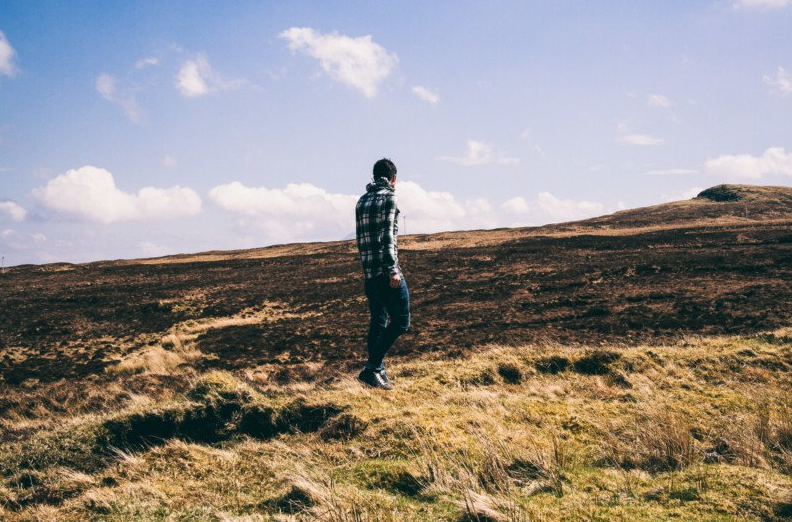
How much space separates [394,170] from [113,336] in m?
12.6

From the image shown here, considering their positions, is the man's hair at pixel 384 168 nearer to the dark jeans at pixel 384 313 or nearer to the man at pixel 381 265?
the man at pixel 381 265

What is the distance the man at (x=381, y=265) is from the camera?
199 inches

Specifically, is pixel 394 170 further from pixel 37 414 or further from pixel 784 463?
pixel 37 414

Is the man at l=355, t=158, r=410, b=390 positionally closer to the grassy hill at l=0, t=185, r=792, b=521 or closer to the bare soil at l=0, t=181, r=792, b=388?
the grassy hill at l=0, t=185, r=792, b=521

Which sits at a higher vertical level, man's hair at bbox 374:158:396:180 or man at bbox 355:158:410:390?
man's hair at bbox 374:158:396:180

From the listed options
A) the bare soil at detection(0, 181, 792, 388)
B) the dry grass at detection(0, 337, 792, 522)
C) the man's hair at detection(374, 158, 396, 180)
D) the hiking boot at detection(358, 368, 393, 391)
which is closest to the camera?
the dry grass at detection(0, 337, 792, 522)

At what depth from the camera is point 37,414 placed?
750 cm

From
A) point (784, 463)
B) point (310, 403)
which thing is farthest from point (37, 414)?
point (784, 463)

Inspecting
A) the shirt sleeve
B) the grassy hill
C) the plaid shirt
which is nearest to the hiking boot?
the grassy hill

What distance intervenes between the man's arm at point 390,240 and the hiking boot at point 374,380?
3.52 feet

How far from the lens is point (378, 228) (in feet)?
16.7

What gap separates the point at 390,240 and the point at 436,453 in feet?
7.61

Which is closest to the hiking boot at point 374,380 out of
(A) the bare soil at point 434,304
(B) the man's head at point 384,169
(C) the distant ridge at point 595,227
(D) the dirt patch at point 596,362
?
(B) the man's head at point 384,169

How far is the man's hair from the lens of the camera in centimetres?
536
